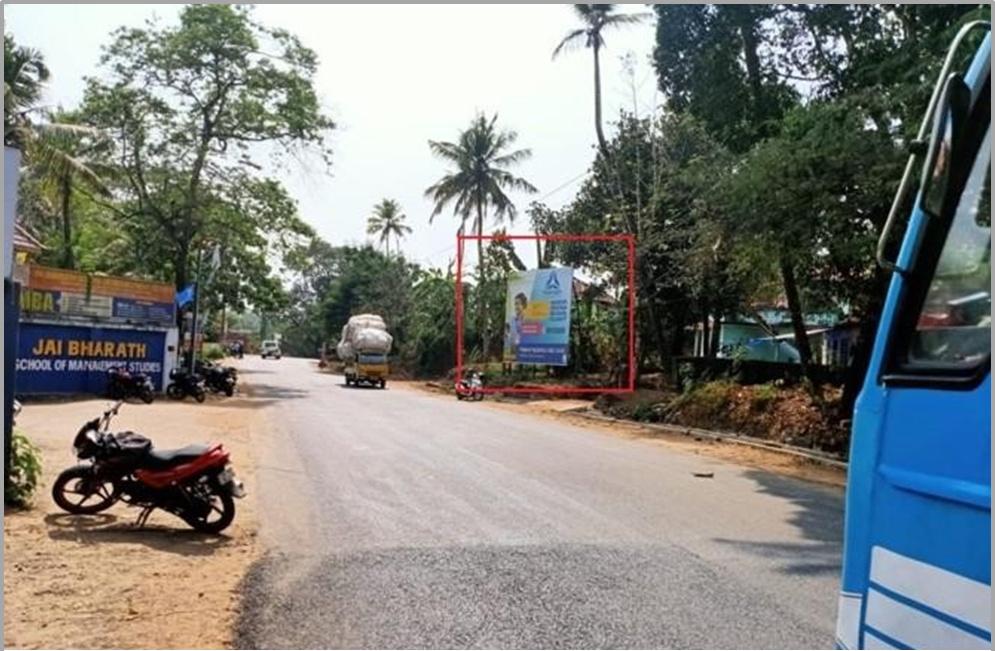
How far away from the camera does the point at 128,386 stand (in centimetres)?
2042

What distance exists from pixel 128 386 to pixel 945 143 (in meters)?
20.9

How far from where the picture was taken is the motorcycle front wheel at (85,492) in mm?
6848

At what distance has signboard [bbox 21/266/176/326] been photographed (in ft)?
64.6

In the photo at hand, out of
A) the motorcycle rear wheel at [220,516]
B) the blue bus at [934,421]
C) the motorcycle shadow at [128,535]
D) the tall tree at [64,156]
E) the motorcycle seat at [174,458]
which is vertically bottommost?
the motorcycle shadow at [128,535]

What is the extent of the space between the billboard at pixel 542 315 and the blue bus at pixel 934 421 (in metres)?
17.4

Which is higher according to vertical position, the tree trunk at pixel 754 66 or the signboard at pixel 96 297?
the tree trunk at pixel 754 66

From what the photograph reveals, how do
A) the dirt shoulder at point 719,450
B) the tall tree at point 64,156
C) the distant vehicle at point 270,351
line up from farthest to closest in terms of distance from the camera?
1. the distant vehicle at point 270,351
2. the tall tree at point 64,156
3. the dirt shoulder at point 719,450

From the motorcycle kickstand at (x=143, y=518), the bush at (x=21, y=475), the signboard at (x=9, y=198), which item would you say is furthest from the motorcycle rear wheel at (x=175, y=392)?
the signboard at (x=9, y=198)

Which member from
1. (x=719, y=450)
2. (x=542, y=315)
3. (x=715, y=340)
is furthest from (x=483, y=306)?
(x=719, y=450)

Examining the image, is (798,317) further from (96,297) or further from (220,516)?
(96,297)

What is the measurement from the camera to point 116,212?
27891 millimetres

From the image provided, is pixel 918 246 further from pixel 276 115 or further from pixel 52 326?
pixel 276 115

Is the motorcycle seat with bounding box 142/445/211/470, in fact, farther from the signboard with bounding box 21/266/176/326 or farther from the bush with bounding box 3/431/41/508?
the signboard with bounding box 21/266/176/326

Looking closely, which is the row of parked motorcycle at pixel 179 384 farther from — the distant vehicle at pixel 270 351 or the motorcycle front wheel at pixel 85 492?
the distant vehicle at pixel 270 351
